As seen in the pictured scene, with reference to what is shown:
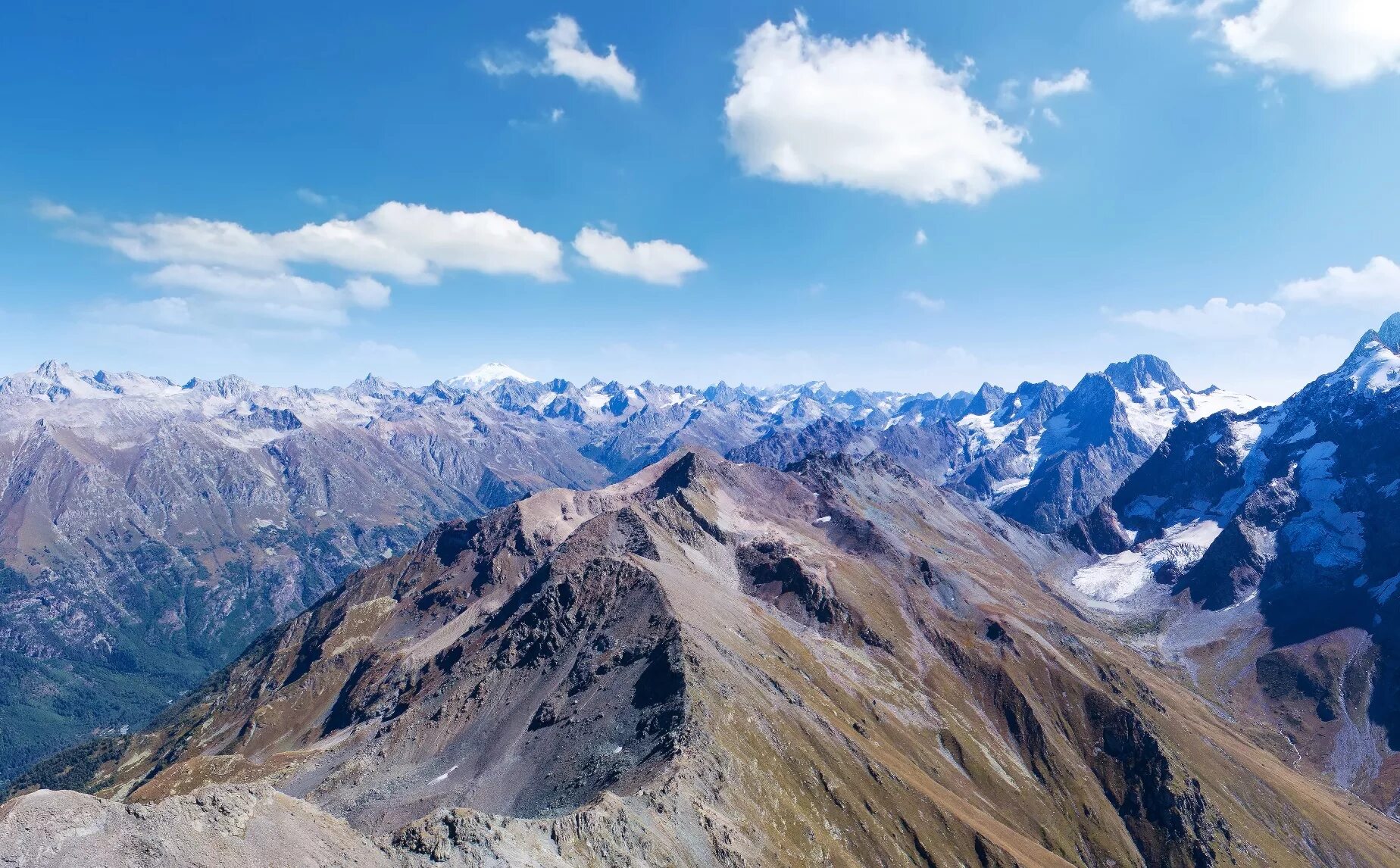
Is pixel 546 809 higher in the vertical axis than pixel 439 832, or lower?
lower

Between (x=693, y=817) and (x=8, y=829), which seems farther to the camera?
(x=693, y=817)

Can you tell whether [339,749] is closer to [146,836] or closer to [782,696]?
[782,696]

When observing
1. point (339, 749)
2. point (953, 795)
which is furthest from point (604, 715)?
point (953, 795)

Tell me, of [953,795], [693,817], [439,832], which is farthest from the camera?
[953,795]

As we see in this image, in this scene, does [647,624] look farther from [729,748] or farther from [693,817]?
[693,817]

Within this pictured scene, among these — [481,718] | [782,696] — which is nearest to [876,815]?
[782,696]

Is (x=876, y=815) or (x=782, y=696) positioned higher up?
(x=782, y=696)

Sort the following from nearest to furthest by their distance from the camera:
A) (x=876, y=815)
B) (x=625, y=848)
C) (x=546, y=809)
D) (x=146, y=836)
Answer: (x=146, y=836) < (x=625, y=848) < (x=546, y=809) < (x=876, y=815)

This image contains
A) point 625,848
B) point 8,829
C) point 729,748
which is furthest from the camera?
point 729,748

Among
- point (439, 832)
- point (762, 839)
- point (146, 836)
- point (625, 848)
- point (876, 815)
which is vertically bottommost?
point (876, 815)
